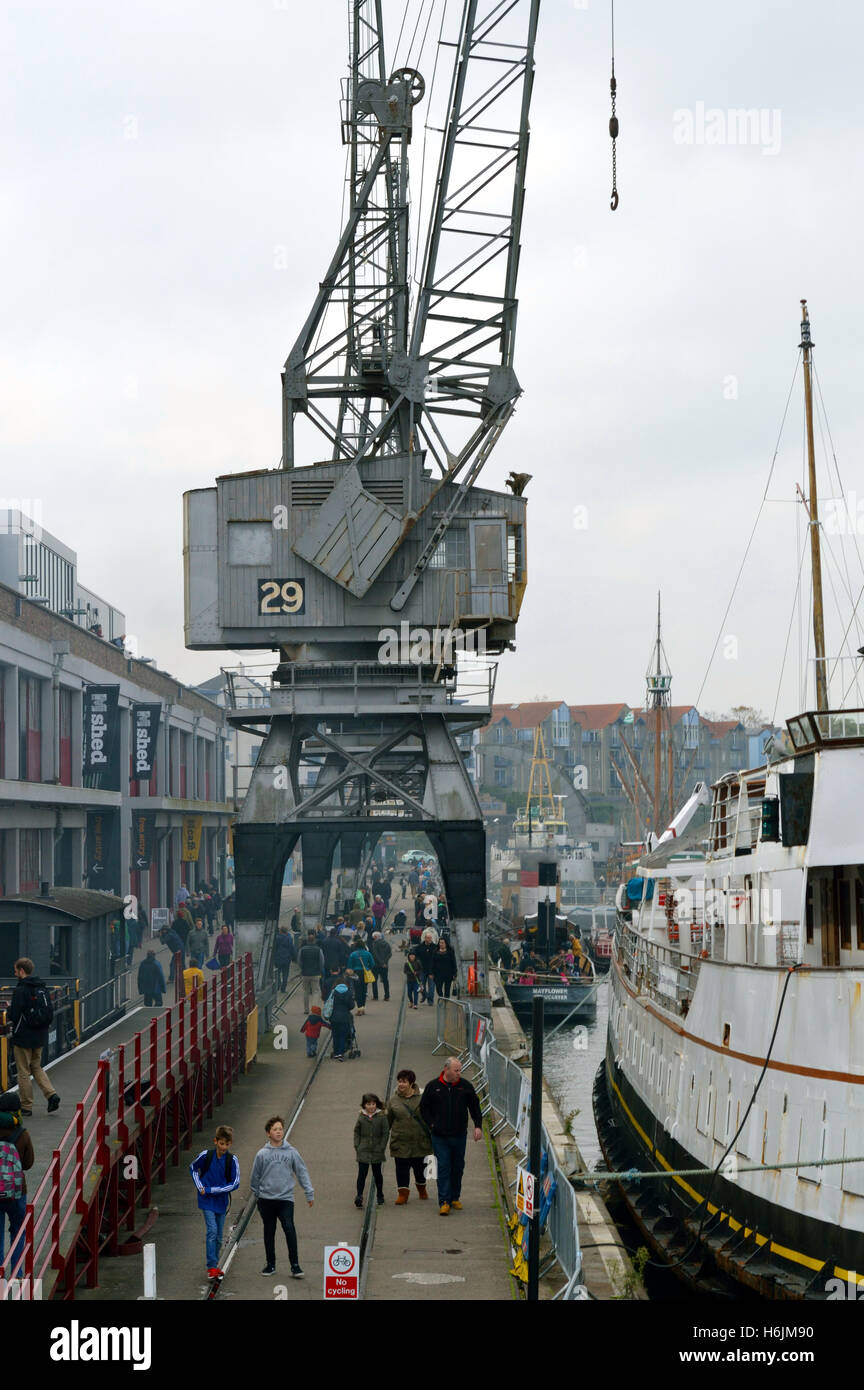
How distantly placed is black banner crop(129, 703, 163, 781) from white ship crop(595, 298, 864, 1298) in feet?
114

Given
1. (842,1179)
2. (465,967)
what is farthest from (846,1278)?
(465,967)

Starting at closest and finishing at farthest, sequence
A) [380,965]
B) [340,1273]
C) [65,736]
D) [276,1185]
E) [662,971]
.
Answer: [340,1273] → [276,1185] → [662,971] → [380,965] → [65,736]

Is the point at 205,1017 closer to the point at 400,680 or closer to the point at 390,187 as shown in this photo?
the point at 400,680

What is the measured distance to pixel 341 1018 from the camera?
29.0 metres

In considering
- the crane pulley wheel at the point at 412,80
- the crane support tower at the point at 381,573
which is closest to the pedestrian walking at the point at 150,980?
the crane support tower at the point at 381,573

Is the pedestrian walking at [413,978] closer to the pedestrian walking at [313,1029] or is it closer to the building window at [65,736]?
the pedestrian walking at [313,1029]

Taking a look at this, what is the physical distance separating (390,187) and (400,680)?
649 inches

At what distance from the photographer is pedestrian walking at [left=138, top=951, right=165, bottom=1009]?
33.9 meters

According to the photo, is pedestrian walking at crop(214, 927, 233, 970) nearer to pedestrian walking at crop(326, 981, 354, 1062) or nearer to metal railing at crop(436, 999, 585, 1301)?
metal railing at crop(436, 999, 585, 1301)

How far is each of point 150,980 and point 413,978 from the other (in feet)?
26.4

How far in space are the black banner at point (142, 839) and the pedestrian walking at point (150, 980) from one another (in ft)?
75.7

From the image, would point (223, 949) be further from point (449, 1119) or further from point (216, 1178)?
point (216, 1178)

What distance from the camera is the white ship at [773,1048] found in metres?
14.5

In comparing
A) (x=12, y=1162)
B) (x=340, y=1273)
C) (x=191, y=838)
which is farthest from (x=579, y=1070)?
(x=340, y=1273)
